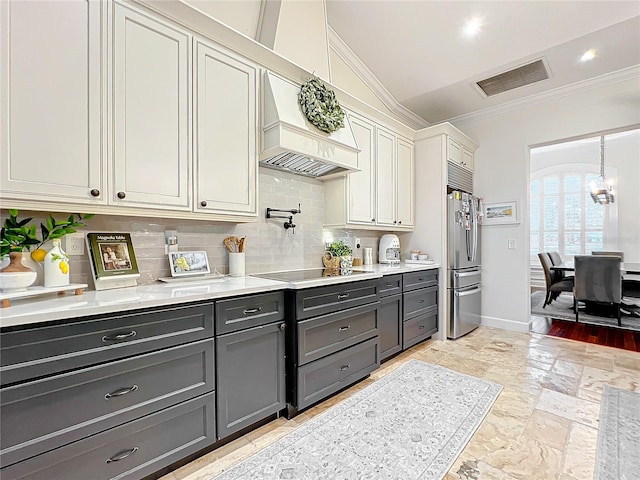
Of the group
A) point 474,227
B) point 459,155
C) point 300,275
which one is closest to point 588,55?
point 459,155

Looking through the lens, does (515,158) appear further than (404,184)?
Yes

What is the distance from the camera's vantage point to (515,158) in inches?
160

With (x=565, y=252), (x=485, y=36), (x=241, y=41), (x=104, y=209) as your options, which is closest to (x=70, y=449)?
(x=104, y=209)

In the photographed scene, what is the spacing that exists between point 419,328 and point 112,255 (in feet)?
9.67

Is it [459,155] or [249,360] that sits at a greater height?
[459,155]

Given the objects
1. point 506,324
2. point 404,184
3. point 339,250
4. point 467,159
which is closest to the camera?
point 339,250

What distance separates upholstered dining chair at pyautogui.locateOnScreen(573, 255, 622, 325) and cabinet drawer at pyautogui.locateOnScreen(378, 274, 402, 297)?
3234 millimetres

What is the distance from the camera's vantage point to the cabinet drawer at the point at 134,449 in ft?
3.98

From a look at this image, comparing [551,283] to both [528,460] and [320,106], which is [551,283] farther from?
[320,106]

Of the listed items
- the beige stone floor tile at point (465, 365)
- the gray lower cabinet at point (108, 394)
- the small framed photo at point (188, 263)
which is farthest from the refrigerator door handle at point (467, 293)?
the gray lower cabinet at point (108, 394)

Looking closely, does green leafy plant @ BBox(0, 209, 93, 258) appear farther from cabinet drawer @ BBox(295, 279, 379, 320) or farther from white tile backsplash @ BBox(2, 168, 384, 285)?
cabinet drawer @ BBox(295, 279, 379, 320)

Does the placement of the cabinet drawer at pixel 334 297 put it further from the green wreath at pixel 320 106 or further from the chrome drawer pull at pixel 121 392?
the green wreath at pixel 320 106

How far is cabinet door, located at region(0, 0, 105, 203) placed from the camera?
4.41 ft

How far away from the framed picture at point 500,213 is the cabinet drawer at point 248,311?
11.5ft
